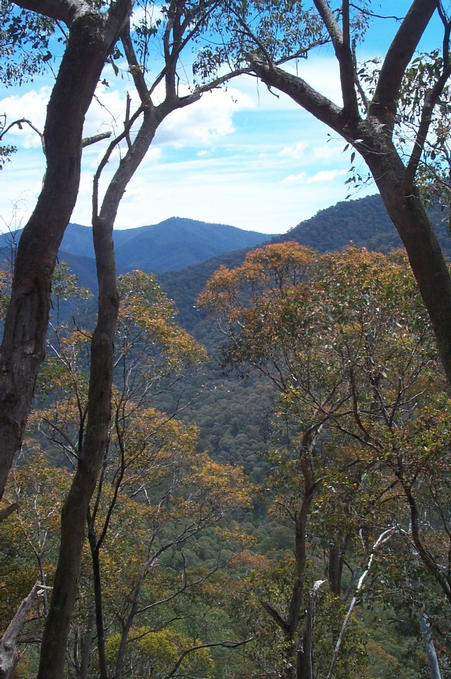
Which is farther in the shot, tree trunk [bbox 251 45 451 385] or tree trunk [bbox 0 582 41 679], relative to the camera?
tree trunk [bbox 251 45 451 385]

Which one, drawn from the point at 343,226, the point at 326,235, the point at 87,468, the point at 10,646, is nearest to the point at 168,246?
the point at 343,226

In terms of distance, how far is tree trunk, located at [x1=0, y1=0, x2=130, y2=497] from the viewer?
2.17 metres

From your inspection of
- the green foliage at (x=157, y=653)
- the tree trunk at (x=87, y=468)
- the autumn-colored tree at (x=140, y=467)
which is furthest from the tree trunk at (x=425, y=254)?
the green foliage at (x=157, y=653)

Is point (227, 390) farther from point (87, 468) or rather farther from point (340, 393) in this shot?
point (87, 468)

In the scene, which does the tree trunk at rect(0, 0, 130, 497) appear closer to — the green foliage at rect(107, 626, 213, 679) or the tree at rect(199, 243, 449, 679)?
the tree at rect(199, 243, 449, 679)

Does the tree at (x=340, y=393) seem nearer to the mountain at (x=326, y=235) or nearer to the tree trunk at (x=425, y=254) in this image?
the tree trunk at (x=425, y=254)

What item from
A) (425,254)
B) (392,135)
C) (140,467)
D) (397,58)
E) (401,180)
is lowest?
(140,467)

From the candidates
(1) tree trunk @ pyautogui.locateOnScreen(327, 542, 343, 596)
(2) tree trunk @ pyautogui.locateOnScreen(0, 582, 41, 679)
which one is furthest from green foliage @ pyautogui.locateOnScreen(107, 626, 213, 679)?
(2) tree trunk @ pyautogui.locateOnScreen(0, 582, 41, 679)

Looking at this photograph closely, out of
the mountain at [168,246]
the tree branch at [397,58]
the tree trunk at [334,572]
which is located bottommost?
the tree trunk at [334,572]

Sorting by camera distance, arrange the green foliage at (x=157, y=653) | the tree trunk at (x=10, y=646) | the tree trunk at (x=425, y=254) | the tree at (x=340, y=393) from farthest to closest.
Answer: the green foliage at (x=157, y=653)
the tree at (x=340, y=393)
the tree trunk at (x=425, y=254)
the tree trunk at (x=10, y=646)

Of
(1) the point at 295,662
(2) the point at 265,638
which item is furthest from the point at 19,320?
(2) the point at 265,638

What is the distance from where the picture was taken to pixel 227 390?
28.5 ft

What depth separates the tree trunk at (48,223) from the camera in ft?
7.11

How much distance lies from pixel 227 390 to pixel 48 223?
650 centimetres
